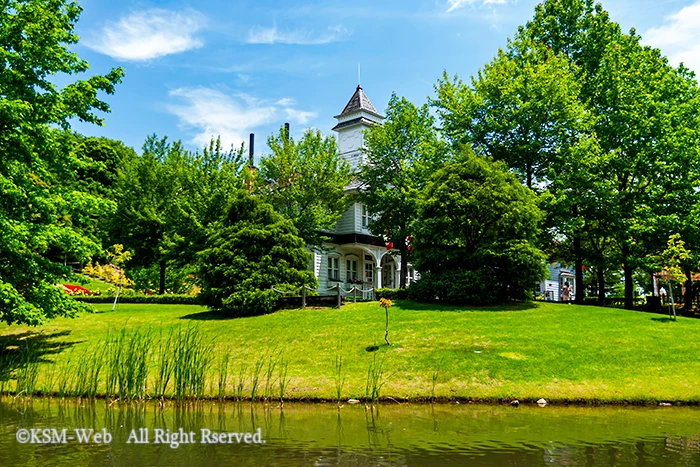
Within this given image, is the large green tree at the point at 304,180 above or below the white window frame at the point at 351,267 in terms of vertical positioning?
above

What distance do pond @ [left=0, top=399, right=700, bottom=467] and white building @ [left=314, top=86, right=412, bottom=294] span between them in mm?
22426

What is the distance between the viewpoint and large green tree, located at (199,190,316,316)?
21.9m

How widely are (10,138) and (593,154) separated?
2419 centimetres

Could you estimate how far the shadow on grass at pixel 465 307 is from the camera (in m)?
21.3

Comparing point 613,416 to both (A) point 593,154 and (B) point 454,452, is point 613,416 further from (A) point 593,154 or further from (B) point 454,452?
(A) point 593,154

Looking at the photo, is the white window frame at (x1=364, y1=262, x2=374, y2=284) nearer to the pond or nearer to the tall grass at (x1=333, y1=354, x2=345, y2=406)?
the tall grass at (x1=333, y1=354, x2=345, y2=406)

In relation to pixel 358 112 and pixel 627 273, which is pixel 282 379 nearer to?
pixel 627 273

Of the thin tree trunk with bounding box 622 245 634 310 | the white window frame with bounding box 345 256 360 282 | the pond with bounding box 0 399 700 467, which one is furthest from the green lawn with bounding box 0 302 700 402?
the white window frame with bounding box 345 256 360 282

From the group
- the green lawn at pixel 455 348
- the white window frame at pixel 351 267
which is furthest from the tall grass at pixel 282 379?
the white window frame at pixel 351 267

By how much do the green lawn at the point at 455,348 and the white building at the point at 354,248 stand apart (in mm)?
14409

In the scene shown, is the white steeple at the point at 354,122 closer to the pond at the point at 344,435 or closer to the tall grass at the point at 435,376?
the tall grass at the point at 435,376

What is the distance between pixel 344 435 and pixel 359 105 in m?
38.3

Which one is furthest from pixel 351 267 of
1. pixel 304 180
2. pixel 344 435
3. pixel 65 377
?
pixel 344 435

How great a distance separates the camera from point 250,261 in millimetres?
22812
